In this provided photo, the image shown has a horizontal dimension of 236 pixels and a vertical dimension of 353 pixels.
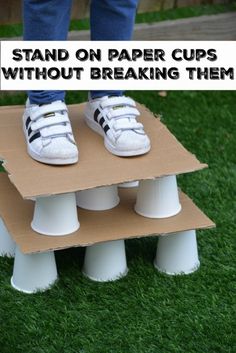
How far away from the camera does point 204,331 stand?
208cm

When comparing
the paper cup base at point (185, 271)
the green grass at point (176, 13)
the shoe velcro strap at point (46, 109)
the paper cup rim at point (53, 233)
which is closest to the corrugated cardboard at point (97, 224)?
the paper cup rim at point (53, 233)

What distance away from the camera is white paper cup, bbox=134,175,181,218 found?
224 centimetres

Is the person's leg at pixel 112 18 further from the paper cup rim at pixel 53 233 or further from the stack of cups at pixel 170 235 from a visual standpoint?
the paper cup rim at pixel 53 233

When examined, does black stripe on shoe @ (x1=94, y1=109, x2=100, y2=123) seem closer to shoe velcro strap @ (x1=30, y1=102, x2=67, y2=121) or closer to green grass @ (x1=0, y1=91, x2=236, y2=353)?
shoe velcro strap @ (x1=30, y1=102, x2=67, y2=121)

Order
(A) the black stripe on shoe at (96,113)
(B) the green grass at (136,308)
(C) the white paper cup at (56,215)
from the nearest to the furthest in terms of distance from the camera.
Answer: (B) the green grass at (136,308), (C) the white paper cup at (56,215), (A) the black stripe on shoe at (96,113)

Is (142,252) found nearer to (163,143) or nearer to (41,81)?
(163,143)

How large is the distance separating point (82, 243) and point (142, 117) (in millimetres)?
478

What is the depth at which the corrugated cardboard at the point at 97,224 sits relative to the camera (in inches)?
84.9

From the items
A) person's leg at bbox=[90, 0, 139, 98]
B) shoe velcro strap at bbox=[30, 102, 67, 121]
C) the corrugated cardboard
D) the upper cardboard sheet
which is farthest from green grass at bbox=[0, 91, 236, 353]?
person's leg at bbox=[90, 0, 139, 98]

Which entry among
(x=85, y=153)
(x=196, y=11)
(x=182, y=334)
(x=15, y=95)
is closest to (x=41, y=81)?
(x=85, y=153)

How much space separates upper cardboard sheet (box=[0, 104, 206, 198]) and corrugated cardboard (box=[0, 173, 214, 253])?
14 cm

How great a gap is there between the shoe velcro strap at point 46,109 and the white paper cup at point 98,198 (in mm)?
223

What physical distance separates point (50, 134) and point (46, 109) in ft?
0.29

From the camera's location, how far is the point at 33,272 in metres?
2.19
